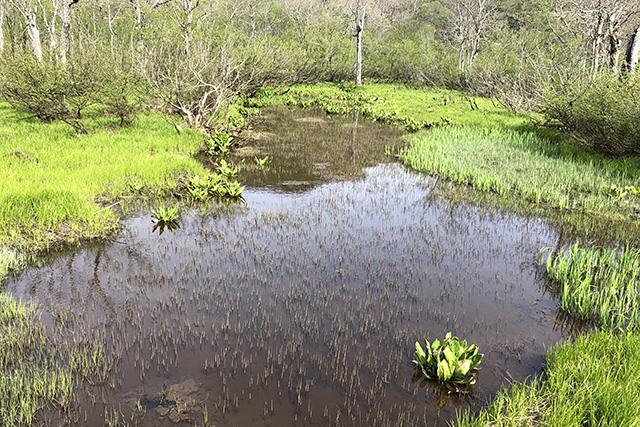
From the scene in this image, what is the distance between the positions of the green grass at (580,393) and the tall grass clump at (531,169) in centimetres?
577

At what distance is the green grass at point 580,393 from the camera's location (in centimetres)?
343

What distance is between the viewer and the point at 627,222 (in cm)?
847

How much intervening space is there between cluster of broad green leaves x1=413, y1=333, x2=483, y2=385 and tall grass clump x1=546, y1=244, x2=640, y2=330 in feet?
6.06

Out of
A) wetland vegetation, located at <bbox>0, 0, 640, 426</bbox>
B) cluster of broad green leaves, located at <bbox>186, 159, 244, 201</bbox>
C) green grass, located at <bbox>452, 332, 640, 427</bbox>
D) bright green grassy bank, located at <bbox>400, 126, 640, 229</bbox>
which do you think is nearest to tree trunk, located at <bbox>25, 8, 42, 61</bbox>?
wetland vegetation, located at <bbox>0, 0, 640, 426</bbox>

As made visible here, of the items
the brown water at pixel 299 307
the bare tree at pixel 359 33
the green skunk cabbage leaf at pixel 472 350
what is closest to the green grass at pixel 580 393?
the brown water at pixel 299 307

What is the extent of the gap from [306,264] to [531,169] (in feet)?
26.6

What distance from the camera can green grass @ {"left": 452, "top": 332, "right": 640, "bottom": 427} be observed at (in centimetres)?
343

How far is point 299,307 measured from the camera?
5.56m

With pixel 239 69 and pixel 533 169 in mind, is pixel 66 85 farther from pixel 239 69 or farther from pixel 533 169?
pixel 533 169

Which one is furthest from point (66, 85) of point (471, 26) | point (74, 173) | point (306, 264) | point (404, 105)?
point (471, 26)

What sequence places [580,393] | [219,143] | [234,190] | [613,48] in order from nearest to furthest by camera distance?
1. [580,393]
2. [234,190]
3. [219,143]
4. [613,48]

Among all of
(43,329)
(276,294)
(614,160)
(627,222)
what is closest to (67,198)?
(43,329)

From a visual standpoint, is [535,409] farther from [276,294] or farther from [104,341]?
[104,341]

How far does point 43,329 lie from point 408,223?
250 inches
